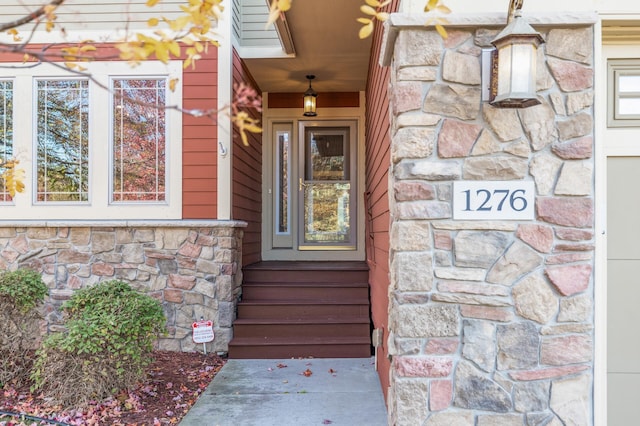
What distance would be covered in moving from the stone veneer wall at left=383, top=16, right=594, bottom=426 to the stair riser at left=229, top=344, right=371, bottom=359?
2.05 m

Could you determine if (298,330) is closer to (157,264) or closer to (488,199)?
(157,264)

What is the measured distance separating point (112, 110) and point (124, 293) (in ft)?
6.58

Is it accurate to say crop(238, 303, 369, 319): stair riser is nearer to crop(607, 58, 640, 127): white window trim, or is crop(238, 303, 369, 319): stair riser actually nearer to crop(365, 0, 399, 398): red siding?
crop(365, 0, 399, 398): red siding

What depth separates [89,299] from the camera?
3.27 m

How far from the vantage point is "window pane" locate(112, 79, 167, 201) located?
14.5 ft

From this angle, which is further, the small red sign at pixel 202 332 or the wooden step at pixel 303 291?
the wooden step at pixel 303 291

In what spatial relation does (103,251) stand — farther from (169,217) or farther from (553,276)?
(553,276)

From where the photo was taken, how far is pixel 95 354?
2971 mm

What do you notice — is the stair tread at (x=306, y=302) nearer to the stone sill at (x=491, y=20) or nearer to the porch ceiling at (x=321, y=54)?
the porch ceiling at (x=321, y=54)

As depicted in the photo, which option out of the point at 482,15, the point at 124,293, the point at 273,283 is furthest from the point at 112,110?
the point at 482,15

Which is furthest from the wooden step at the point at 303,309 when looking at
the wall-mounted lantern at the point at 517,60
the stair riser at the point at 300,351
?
the wall-mounted lantern at the point at 517,60

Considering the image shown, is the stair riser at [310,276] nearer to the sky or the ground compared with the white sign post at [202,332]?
nearer to the sky

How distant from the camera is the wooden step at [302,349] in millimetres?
4191

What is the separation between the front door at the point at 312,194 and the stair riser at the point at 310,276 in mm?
1022
